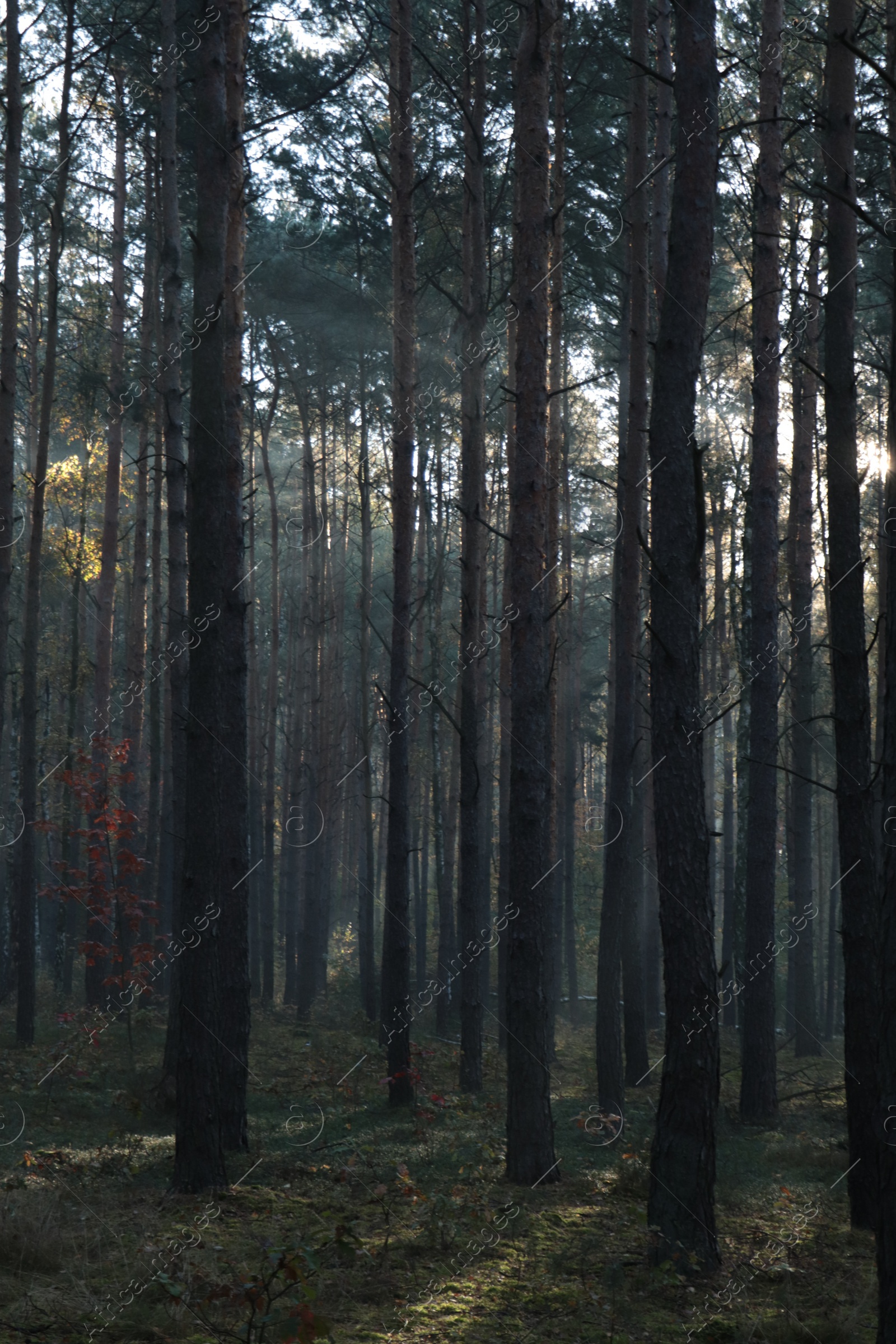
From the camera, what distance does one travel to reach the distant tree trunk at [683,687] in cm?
549

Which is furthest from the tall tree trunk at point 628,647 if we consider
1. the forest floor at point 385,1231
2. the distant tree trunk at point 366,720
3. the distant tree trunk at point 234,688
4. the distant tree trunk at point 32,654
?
the distant tree trunk at point 32,654

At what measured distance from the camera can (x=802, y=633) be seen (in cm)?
1572

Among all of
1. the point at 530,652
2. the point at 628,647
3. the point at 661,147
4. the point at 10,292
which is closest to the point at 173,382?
the point at 10,292

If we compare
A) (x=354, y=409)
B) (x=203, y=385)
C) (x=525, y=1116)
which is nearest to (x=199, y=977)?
(x=525, y=1116)

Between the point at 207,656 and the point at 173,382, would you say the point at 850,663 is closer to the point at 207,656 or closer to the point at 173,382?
the point at 207,656

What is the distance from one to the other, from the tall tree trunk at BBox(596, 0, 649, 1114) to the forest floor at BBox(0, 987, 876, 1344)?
1.02m

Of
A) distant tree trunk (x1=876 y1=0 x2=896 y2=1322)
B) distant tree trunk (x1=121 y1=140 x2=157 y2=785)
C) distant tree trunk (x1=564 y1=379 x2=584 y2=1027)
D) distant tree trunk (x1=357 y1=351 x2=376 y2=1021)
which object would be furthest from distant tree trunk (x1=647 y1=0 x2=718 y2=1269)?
distant tree trunk (x1=564 y1=379 x2=584 y2=1027)

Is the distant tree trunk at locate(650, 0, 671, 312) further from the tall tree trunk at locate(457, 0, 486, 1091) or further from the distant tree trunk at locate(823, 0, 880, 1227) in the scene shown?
the distant tree trunk at locate(823, 0, 880, 1227)

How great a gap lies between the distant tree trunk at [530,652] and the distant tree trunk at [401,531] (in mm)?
3232

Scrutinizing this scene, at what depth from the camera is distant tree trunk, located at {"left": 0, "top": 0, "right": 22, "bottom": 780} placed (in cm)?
1115

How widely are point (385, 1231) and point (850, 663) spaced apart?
458 cm

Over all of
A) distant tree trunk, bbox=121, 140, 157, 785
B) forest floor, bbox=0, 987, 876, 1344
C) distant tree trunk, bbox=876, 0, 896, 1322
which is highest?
distant tree trunk, bbox=121, 140, 157, 785

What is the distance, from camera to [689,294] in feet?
19.4

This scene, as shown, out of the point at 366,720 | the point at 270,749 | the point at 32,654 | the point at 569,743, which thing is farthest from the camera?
the point at 569,743
